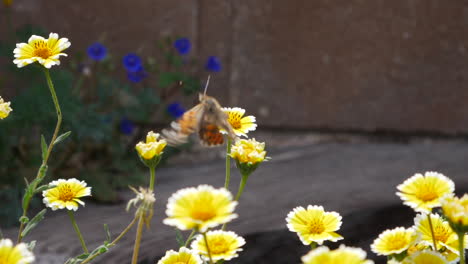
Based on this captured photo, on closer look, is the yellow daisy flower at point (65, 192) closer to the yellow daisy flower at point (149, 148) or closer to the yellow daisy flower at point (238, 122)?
the yellow daisy flower at point (149, 148)

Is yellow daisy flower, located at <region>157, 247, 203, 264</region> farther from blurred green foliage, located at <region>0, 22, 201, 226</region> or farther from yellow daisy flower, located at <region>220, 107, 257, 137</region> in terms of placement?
blurred green foliage, located at <region>0, 22, 201, 226</region>

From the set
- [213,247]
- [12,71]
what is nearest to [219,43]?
[12,71]

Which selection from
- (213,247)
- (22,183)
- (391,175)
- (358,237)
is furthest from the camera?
(391,175)

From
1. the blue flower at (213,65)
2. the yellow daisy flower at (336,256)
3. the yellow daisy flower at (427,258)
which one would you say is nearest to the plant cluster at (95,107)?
the blue flower at (213,65)

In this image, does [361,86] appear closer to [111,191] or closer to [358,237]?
[111,191]

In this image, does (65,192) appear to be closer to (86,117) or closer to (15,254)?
(15,254)

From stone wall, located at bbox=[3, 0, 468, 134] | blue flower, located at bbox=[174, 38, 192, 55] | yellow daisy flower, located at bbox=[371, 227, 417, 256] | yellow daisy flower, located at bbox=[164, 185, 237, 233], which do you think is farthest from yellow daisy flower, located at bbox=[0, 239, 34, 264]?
stone wall, located at bbox=[3, 0, 468, 134]
